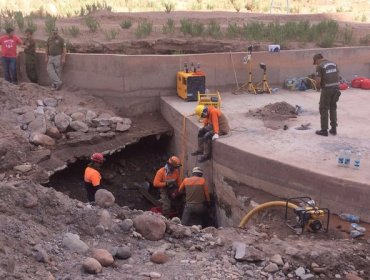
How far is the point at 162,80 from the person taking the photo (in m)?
15.3

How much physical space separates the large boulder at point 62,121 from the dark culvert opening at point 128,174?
873mm

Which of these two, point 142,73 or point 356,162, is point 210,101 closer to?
point 142,73

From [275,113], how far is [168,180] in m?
3.06

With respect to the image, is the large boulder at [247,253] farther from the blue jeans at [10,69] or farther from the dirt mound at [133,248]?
the blue jeans at [10,69]

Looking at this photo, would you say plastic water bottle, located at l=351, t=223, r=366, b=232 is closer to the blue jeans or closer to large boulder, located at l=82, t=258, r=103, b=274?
large boulder, located at l=82, t=258, r=103, b=274

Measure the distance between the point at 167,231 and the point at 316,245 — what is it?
7.03 feet

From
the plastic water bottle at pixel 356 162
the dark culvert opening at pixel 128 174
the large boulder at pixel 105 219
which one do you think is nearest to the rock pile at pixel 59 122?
the dark culvert opening at pixel 128 174

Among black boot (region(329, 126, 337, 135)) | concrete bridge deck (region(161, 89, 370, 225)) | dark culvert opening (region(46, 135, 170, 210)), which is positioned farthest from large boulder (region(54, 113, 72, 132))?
black boot (region(329, 126, 337, 135))

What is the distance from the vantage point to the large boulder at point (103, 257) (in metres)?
7.01

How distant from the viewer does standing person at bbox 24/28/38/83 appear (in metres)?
15.1

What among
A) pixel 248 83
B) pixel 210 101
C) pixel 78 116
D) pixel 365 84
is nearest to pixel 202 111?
pixel 210 101

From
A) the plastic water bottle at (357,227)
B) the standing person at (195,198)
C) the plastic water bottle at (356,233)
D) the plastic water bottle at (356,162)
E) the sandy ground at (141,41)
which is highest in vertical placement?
the sandy ground at (141,41)

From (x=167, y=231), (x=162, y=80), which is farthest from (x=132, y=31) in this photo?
(x=167, y=231)

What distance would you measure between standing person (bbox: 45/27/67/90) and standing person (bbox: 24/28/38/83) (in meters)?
0.43
